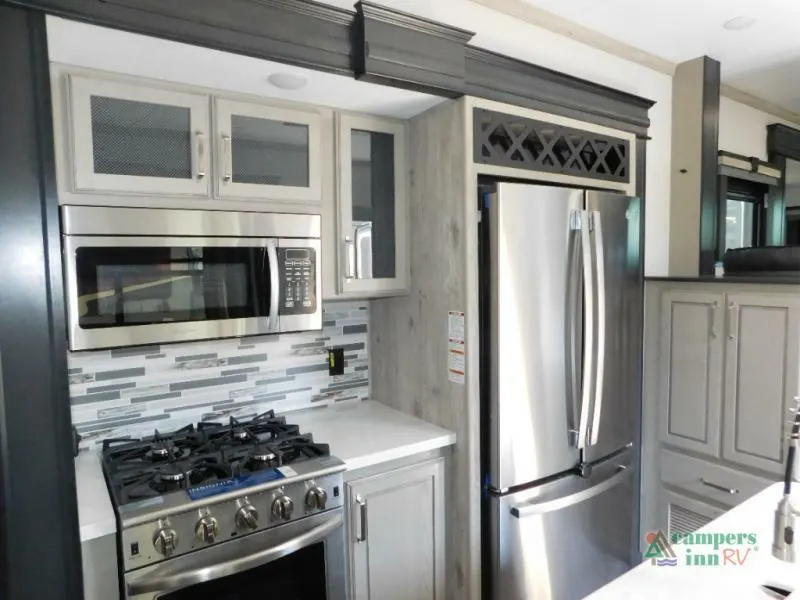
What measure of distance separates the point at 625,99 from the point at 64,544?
2.61 meters

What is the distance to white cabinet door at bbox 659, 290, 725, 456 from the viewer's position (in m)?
2.41

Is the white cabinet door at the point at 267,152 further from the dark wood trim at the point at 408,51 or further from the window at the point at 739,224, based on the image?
the window at the point at 739,224

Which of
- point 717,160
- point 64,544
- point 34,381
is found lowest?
point 64,544

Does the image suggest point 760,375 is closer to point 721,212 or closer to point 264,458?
point 721,212

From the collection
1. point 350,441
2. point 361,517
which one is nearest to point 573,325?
point 350,441

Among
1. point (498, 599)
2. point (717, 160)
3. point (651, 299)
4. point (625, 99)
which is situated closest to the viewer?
point (498, 599)

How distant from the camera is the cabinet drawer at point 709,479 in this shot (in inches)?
91.1

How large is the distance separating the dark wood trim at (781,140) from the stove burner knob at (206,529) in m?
3.91

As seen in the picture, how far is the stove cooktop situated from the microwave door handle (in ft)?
1.38

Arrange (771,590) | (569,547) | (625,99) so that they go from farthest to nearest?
(625,99) < (569,547) < (771,590)

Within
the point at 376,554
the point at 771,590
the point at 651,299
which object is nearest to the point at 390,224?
the point at 376,554

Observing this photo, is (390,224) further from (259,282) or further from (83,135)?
(83,135)

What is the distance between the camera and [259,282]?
186 centimetres

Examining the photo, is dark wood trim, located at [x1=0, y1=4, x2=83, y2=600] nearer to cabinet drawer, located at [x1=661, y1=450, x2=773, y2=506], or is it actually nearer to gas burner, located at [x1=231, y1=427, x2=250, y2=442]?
gas burner, located at [x1=231, y1=427, x2=250, y2=442]
